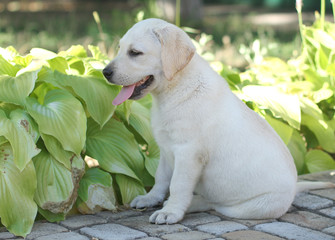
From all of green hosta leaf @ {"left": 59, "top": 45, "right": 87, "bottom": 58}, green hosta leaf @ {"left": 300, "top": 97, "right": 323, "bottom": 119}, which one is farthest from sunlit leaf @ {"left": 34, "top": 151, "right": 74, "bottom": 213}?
green hosta leaf @ {"left": 300, "top": 97, "right": 323, "bottom": 119}

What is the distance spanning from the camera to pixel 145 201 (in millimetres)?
3896

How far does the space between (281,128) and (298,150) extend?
11.2 inches

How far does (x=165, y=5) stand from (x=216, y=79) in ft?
31.9

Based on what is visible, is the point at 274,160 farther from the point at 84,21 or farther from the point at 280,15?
the point at 280,15

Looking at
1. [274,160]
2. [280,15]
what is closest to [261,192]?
[274,160]

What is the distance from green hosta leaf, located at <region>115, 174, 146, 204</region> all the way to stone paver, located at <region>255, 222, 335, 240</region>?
3.27ft

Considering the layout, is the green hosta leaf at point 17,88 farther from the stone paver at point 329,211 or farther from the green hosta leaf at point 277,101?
the stone paver at point 329,211

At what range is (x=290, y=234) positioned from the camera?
333 centimetres

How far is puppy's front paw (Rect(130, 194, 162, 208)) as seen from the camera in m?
3.88

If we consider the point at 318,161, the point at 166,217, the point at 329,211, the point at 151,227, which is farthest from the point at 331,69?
the point at 151,227

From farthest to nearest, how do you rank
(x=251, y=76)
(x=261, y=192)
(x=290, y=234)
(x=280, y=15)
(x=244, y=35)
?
(x=280, y=15) < (x=244, y=35) < (x=251, y=76) < (x=261, y=192) < (x=290, y=234)

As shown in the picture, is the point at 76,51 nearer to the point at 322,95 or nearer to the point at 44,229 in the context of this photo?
the point at 44,229

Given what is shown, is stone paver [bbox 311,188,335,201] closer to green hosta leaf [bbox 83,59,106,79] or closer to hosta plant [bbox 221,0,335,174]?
hosta plant [bbox 221,0,335,174]

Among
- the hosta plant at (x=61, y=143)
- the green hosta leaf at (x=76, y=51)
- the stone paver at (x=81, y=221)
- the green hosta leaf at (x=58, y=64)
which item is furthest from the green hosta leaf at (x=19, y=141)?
the green hosta leaf at (x=76, y=51)
